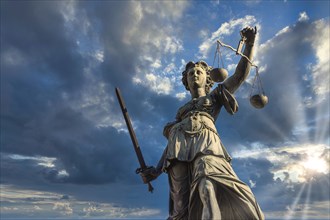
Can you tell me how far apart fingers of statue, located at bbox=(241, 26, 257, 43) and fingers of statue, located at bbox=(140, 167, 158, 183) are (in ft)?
10.9

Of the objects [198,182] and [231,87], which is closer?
[198,182]

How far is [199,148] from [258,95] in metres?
1.72

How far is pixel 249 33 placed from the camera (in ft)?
26.4

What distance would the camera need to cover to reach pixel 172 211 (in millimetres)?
7781

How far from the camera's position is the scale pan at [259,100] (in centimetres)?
801

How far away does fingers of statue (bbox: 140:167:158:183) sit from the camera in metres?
8.53

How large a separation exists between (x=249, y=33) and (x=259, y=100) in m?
1.35

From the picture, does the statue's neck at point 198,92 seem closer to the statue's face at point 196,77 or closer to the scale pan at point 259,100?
the statue's face at point 196,77

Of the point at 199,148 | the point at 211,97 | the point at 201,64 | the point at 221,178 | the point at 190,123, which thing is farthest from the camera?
the point at 201,64

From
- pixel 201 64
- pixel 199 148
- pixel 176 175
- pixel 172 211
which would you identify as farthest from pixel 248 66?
pixel 172 211

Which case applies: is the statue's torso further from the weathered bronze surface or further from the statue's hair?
the statue's hair

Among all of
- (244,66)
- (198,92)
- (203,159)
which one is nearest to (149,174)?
(203,159)

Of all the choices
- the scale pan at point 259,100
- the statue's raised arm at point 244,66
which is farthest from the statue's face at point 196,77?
the scale pan at point 259,100

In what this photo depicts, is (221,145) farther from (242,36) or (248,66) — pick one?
(242,36)
